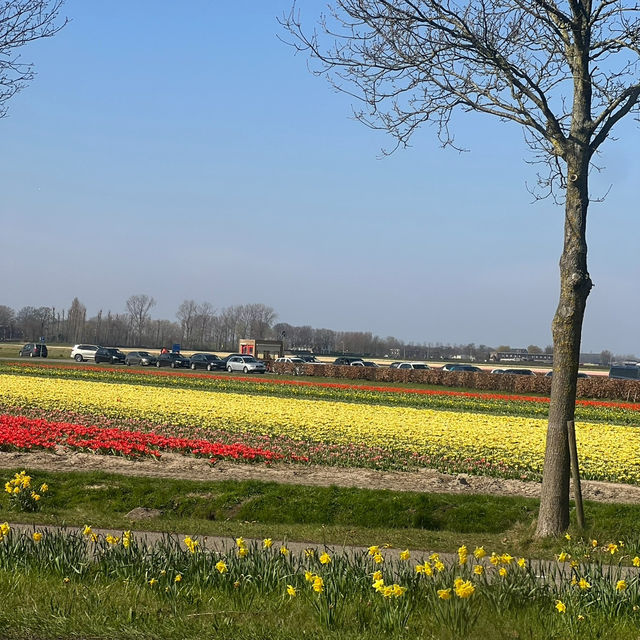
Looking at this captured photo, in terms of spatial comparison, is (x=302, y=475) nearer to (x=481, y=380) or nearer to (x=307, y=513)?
(x=307, y=513)

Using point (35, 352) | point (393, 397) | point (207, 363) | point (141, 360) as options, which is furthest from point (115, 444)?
point (35, 352)

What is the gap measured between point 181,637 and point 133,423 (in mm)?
17680

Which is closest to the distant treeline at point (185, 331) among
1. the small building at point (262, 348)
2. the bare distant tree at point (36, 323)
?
the bare distant tree at point (36, 323)

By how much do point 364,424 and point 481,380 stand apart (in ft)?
91.0

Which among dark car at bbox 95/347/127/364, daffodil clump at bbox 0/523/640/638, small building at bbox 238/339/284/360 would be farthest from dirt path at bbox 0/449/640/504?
small building at bbox 238/339/284/360

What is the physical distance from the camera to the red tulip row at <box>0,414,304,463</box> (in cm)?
1633

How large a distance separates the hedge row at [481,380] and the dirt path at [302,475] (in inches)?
1211

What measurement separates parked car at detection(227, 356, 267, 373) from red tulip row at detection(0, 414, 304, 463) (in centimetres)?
4829

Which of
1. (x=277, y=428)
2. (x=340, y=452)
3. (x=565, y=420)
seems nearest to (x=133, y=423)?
(x=277, y=428)

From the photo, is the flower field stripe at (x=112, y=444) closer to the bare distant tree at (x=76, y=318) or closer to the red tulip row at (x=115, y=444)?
the red tulip row at (x=115, y=444)

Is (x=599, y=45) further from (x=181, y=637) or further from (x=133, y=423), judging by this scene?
(x=133, y=423)

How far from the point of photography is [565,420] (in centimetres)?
930

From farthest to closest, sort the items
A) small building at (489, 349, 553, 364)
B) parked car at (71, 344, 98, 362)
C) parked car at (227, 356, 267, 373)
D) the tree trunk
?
small building at (489, 349, 553, 364)
parked car at (71, 344, 98, 362)
parked car at (227, 356, 267, 373)
the tree trunk

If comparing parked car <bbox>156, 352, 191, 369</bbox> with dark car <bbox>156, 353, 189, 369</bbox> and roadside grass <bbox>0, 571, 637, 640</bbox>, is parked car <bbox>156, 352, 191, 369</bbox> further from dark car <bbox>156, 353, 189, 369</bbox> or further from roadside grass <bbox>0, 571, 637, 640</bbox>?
roadside grass <bbox>0, 571, 637, 640</bbox>
